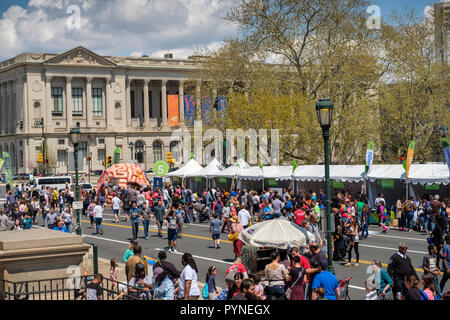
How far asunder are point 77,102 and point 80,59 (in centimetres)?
680

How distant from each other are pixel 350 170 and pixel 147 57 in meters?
78.1

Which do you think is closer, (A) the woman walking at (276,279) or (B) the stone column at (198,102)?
(A) the woman walking at (276,279)

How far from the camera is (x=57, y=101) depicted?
97.3 meters

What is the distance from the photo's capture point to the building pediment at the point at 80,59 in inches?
3752

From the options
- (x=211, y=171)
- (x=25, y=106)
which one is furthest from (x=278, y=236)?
(x=25, y=106)

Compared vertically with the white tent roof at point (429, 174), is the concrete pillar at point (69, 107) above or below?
above

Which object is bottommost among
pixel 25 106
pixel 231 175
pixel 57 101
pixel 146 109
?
pixel 231 175

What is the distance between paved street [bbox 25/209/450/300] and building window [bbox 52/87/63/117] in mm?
70345

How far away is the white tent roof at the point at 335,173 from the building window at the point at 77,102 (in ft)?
231

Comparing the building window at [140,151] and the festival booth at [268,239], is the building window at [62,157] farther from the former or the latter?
the festival booth at [268,239]

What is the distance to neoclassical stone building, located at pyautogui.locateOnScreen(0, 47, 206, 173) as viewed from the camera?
9450 cm

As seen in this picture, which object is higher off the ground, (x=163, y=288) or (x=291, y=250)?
(x=291, y=250)

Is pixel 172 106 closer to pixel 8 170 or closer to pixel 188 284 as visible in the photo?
pixel 8 170

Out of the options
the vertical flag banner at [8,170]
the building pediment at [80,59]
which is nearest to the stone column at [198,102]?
the vertical flag banner at [8,170]
